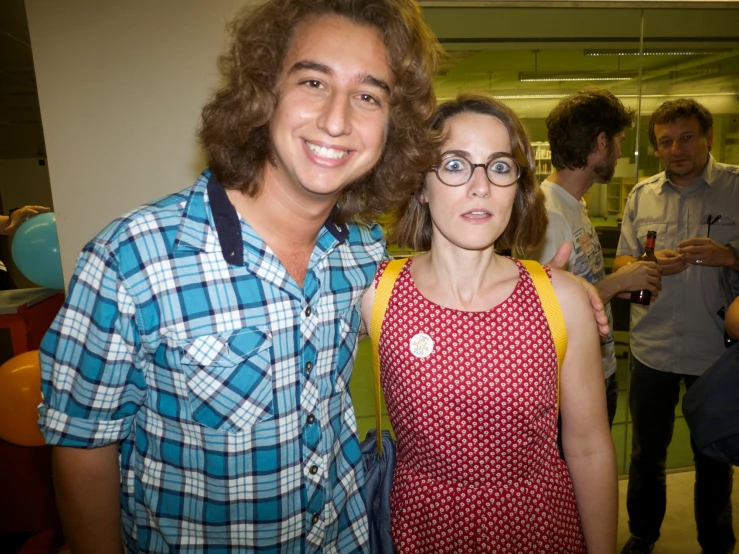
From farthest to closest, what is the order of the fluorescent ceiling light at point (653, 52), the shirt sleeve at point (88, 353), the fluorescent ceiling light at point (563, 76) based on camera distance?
1. the fluorescent ceiling light at point (563, 76)
2. the fluorescent ceiling light at point (653, 52)
3. the shirt sleeve at point (88, 353)

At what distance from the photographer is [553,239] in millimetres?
2199

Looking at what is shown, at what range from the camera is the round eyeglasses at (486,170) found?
4.22 feet

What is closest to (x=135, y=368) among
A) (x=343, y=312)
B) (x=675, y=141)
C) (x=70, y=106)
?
(x=343, y=312)

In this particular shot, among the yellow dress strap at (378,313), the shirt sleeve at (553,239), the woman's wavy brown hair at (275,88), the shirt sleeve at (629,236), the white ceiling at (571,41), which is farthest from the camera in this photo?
the white ceiling at (571,41)

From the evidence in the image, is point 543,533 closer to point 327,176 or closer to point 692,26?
point 327,176

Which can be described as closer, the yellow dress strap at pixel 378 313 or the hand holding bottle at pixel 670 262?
the yellow dress strap at pixel 378 313

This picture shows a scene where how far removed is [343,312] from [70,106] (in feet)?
7.13

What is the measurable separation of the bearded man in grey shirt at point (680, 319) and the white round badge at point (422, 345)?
1.89 metres

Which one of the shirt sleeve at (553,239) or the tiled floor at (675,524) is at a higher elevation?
the shirt sleeve at (553,239)

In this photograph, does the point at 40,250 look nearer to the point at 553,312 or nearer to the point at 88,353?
the point at 88,353

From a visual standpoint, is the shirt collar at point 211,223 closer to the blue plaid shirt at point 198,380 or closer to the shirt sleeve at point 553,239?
the blue plaid shirt at point 198,380

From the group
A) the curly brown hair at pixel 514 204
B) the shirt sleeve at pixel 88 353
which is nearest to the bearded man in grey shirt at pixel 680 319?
the curly brown hair at pixel 514 204

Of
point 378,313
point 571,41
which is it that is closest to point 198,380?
point 378,313

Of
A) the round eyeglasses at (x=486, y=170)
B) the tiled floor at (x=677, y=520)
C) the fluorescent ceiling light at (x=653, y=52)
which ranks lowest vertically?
Result: the tiled floor at (x=677, y=520)
